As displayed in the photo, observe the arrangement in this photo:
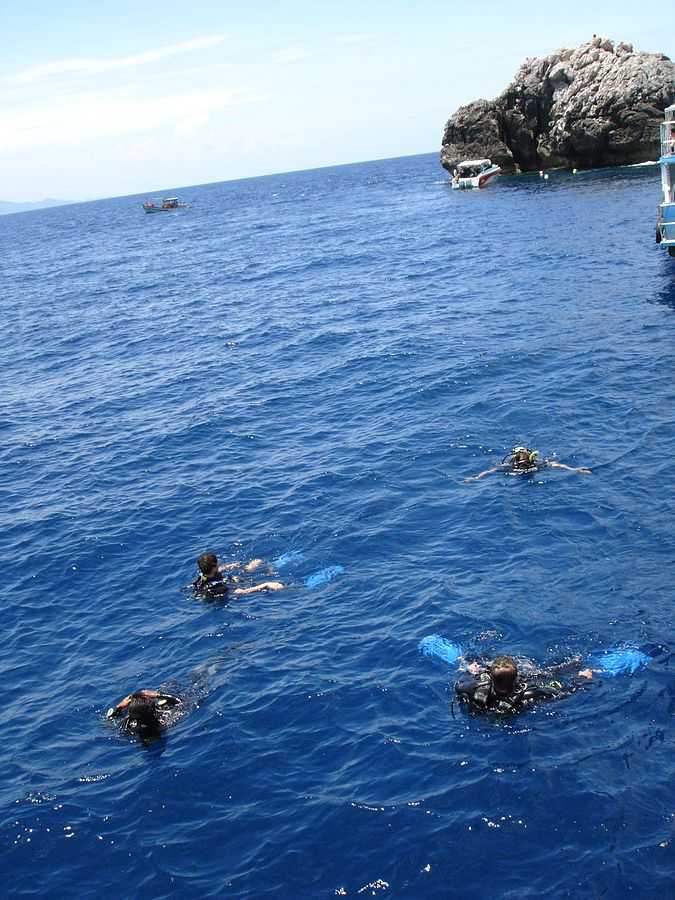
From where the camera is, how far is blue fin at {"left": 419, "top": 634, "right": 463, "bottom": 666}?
1727cm

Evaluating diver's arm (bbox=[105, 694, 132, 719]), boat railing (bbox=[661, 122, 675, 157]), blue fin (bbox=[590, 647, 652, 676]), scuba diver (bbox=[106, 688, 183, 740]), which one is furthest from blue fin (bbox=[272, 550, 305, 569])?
boat railing (bbox=[661, 122, 675, 157])

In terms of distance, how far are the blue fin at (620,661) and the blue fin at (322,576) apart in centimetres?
714

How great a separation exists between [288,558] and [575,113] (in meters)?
101

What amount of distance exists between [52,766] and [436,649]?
8.04m

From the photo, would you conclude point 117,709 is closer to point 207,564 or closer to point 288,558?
point 207,564

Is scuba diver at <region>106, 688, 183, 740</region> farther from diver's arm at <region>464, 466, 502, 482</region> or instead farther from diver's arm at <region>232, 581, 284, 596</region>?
diver's arm at <region>464, 466, 502, 482</region>

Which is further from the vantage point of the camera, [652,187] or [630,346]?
[652,187]

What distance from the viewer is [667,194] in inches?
1896

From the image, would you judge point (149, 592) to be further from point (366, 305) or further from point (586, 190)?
point (586, 190)

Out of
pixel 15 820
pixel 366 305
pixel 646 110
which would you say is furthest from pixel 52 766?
pixel 646 110

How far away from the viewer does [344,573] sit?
21.3 metres

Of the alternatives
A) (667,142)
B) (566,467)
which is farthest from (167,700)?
(667,142)

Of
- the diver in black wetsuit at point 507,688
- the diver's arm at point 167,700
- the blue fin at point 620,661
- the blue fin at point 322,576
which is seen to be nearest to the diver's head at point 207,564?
the blue fin at point 322,576

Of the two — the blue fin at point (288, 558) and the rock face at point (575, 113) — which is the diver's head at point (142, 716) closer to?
the blue fin at point (288, 558)
